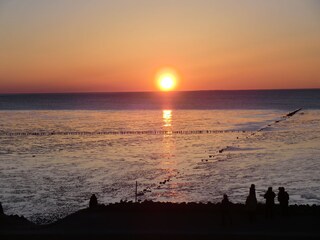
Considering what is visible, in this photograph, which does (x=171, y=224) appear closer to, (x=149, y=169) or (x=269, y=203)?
(x=269, y=203)

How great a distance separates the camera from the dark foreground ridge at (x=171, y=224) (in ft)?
53.9

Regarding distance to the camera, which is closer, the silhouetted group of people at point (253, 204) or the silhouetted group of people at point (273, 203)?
the silhouetted group of people at point (253, 204)

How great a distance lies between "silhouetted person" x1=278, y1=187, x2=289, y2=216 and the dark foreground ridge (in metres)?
0.26

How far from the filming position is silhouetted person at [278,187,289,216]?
17984 millimetres

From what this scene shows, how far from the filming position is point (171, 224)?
17797mm

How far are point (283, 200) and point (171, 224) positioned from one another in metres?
4.32

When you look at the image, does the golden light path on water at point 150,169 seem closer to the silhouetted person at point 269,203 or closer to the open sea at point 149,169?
the open sea at point 149,169

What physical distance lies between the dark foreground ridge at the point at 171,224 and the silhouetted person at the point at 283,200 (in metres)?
0.26

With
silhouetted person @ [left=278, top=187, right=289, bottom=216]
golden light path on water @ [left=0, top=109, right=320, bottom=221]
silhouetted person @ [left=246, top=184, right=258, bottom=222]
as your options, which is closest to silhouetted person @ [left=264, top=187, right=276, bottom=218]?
silhouetted person @ [left=278, top=187, right=289, bottom=216]

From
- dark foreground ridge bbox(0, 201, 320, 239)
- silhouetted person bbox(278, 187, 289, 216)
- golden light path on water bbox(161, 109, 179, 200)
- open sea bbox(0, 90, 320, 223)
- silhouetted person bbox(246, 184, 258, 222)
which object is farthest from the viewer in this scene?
golden light path on water bbox(161, 109, 179, 200)

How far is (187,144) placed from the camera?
5591 centimetres

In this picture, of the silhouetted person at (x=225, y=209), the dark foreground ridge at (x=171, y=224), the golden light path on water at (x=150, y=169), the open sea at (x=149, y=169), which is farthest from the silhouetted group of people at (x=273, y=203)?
the open sea at (x=149, y=169)

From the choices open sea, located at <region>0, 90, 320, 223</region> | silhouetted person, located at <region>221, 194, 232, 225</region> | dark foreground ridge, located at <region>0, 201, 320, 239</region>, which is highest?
silhouetted person, located at <region>221, 194, 232, 225</region>

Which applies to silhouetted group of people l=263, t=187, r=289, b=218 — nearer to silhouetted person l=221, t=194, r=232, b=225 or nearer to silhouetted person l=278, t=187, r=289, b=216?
silhouetted person l=278, t=187, r=289, b=216
